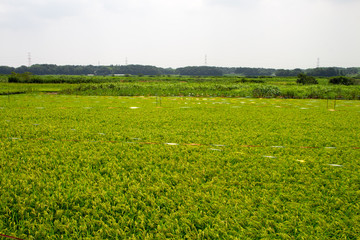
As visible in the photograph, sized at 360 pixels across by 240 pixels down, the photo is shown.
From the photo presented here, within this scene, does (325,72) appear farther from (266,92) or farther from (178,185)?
(178,185)

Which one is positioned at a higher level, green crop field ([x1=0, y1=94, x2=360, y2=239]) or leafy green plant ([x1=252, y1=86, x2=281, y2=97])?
leafy green plant ([x1=252, y1=86, x2=281, y2=97])

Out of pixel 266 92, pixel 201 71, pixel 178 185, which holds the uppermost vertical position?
pixel 201 71

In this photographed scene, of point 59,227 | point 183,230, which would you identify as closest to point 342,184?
point 183,230

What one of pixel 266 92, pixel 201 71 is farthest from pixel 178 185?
pixel 201 71

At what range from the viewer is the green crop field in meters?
2.07

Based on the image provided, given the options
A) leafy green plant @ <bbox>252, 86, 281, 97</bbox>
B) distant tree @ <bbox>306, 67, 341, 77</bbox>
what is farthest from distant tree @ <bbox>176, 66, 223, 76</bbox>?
leafy green plant @ <bbox>252, 86, 281, 97</bbox>

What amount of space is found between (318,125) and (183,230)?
6.03 meters

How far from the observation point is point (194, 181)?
293 centimetres

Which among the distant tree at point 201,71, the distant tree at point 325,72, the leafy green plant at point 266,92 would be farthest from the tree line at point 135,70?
the leafy green plant at point 266,92

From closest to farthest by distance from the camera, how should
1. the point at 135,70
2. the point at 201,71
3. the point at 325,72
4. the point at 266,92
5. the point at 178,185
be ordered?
the point at 178,185, the point at 266,92, the point at 325,72, the point at 201,71, the point at 135,70

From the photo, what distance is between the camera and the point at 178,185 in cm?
283

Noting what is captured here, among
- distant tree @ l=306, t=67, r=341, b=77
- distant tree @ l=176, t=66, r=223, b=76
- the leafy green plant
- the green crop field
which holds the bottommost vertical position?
the green crop field

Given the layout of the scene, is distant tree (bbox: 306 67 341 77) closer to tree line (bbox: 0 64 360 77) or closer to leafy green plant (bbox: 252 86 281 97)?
tree line (bbox: 0 64 360 77)

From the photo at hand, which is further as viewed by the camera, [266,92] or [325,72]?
[325,72]
